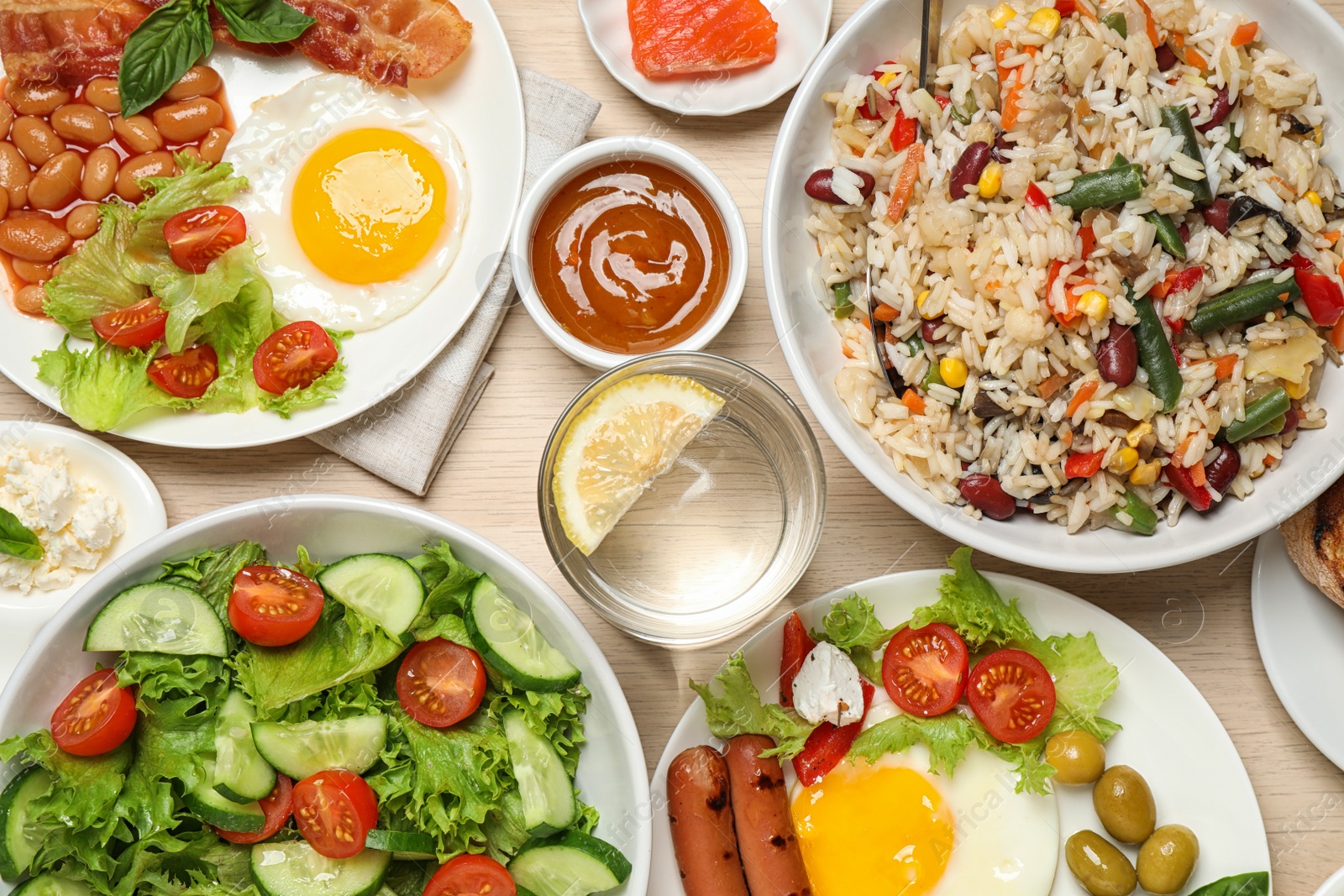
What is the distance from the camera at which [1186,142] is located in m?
2.18

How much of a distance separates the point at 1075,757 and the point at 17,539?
286cm

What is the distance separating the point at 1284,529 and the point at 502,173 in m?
2.36

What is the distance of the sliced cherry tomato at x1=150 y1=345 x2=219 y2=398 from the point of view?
2.64 metres

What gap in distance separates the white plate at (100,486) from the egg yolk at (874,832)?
1976mm

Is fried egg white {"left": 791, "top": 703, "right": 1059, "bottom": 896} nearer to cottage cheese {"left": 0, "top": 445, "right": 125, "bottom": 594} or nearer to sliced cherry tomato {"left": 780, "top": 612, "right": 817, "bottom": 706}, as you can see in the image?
sliced cherry tomato {"left": 780, "top": 612, "right": 817, "bottom": 706}

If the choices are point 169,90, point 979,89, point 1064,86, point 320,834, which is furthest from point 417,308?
point 1064,86

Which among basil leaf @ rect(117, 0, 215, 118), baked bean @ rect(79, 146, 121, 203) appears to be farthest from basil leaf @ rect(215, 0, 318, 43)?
baked bean @ rect(79, 146, 121, 203)

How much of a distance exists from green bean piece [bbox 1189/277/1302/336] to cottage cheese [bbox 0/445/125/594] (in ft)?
9.31

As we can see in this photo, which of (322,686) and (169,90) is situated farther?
(169,90)

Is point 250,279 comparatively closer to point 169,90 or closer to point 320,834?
point 169,90

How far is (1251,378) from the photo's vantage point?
2234mm

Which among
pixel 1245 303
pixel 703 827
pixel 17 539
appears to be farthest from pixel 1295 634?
pixel 17 539

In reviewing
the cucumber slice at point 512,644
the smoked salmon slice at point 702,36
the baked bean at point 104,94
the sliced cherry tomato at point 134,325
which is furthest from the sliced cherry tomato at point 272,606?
the smoked salmon slice at point 702,36

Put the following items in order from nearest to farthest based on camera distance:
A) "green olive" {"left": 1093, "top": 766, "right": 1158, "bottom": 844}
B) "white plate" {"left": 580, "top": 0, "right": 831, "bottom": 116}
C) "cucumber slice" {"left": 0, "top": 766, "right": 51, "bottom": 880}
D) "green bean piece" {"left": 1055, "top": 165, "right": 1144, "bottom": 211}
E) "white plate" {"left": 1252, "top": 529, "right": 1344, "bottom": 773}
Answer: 1. "green bean piece" {"left": 1055, "top": 165, "right": 1144, "bottom": 211}
2. "cucumber slice" {"left": 0, "top": 766, "right": 51, "bottom": 880}
3. "green olive" {"left": 1093, "top": 766, "right": 1158, "bottom": 844}
4. "white plate" {"left": 1252, "top": 529, "right": 1344, "bottom": 773}
5. "white plate" {"left": 580, "top": 0, "right": 831, "bottom": 116}
